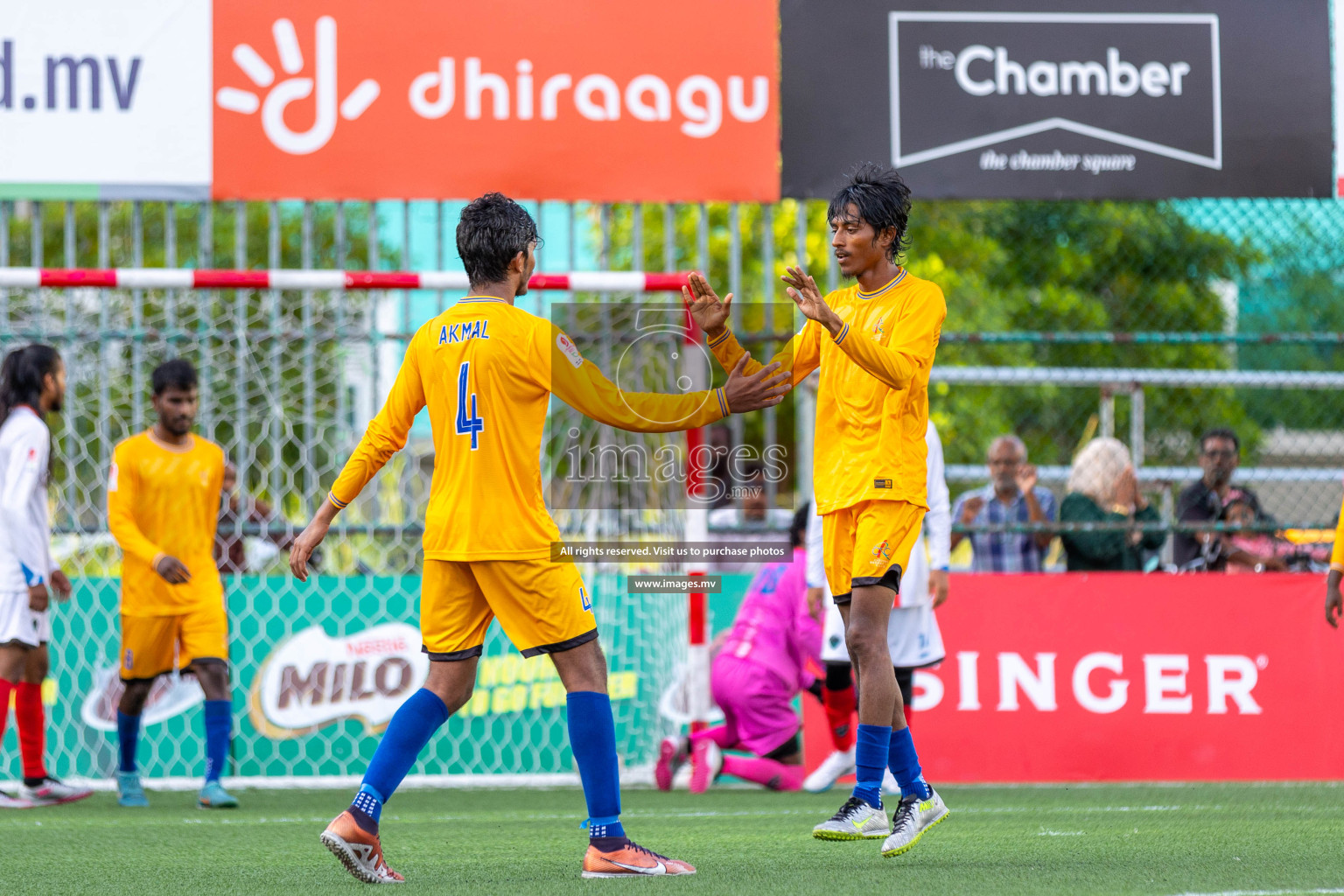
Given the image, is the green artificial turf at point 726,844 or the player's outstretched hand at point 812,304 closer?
the green artificial turf at point 726,844

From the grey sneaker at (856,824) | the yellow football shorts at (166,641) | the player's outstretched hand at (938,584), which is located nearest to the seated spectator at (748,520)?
the player's outstretched hand at (938,584)

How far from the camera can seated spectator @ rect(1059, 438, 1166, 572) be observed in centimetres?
822

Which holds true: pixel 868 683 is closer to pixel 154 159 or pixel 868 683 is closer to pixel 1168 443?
pixel 154 159

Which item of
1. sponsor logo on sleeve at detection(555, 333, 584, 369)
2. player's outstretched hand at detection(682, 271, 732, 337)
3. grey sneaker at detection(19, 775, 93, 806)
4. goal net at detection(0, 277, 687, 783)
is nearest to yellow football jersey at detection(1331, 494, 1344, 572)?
player's outstretched hand at detection(682, 271, 732, 337)

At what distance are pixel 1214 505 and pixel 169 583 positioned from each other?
5.43 metres

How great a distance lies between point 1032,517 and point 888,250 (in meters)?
4.03

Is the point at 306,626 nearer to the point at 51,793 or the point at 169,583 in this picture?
the point at 169,583

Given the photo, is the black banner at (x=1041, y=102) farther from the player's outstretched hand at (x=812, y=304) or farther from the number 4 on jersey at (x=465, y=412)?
the number 4 on jersey at (x=465, y=412)

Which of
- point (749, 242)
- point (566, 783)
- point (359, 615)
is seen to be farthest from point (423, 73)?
point (749, 242)

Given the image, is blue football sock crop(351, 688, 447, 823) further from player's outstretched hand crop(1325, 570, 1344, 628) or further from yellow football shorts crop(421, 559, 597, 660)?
player's outstretched hand crop(1325, 570, 1344, 628)

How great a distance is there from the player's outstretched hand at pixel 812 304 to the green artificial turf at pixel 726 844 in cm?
153

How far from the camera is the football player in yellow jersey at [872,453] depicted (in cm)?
452

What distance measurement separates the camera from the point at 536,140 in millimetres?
8094

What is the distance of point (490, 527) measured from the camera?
4023mm
